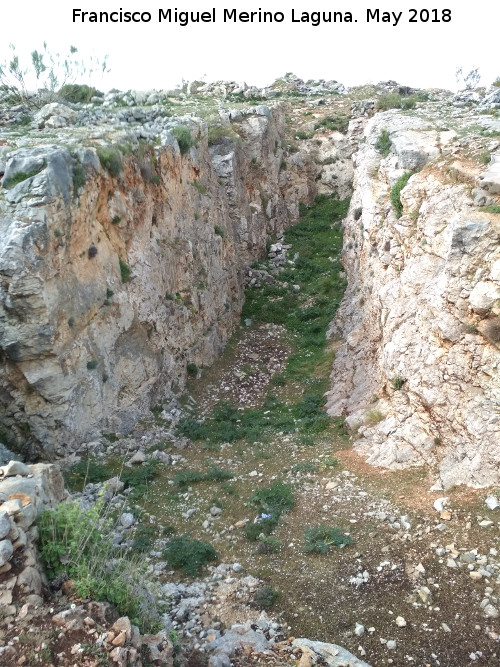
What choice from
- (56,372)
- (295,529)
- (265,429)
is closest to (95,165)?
(56,372)

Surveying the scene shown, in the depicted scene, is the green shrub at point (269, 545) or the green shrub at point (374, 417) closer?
the green shrub at point (269, 545)

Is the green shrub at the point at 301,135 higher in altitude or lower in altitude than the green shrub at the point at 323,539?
higher

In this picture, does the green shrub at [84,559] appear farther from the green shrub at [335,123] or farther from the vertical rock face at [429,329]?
the green shrub at [335,123]

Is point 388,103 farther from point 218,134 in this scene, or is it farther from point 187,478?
point 187,478

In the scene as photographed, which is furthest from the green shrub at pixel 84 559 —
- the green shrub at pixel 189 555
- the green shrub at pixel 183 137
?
the green shrub at pixel 183 137

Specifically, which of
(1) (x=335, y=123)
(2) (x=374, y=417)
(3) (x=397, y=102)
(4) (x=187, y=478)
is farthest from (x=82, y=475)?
(1) (x=335, y=123)

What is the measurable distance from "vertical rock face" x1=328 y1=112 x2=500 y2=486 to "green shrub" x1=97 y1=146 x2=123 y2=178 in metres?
7.72

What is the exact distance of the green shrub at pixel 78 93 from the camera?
64.9 ft

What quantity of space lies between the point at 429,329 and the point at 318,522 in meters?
4.97

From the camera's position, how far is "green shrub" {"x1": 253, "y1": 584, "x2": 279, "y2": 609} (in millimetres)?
8102

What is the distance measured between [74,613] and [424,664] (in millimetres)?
4897

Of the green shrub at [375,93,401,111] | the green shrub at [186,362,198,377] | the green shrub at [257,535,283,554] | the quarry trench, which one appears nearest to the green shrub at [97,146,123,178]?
the green shrub at [186,362,198,377]

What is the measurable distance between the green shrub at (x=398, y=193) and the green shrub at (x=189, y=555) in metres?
10.3

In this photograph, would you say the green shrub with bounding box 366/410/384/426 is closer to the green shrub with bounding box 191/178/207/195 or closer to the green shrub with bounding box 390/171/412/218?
the green shrub with bounding box 390/171/412/218
